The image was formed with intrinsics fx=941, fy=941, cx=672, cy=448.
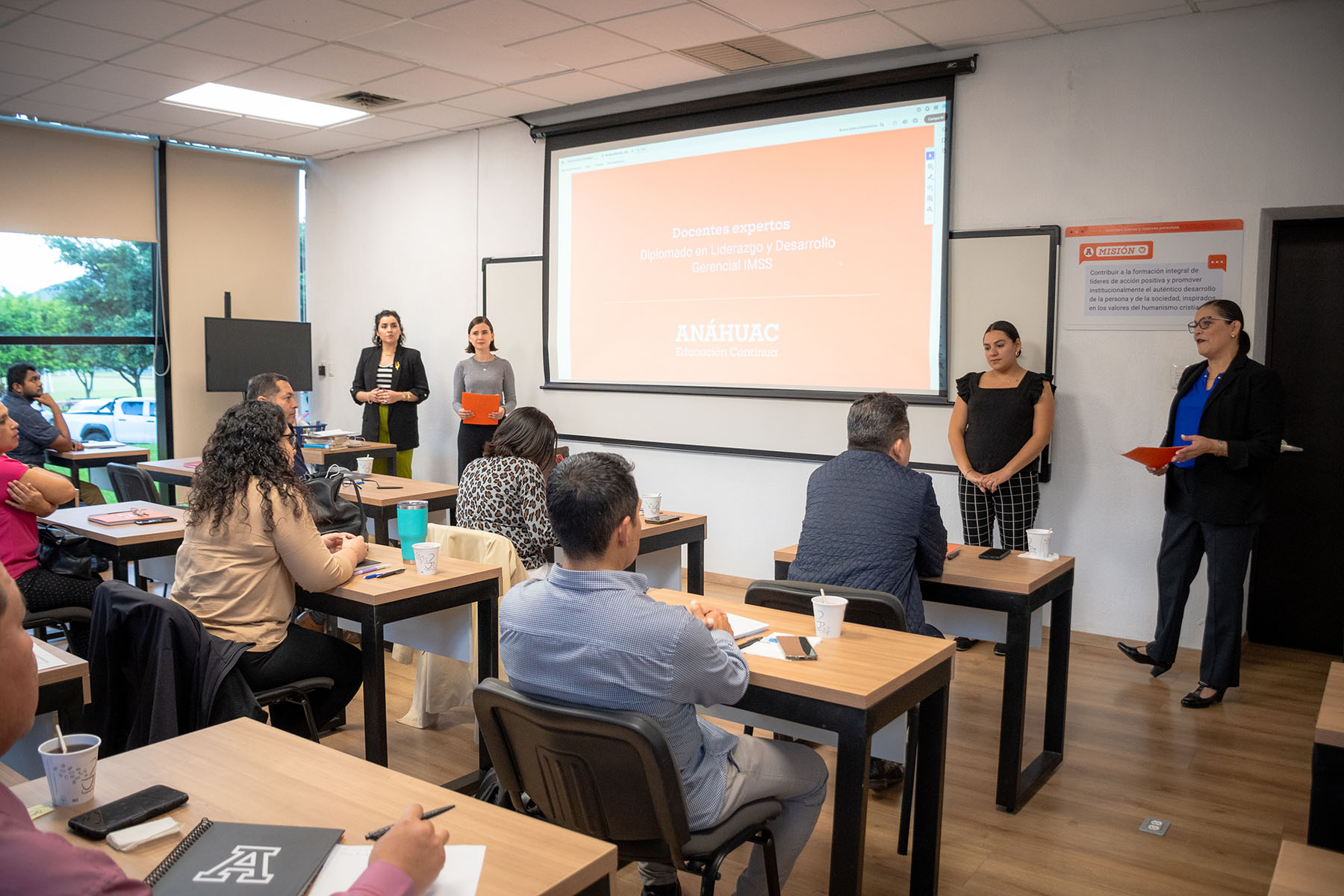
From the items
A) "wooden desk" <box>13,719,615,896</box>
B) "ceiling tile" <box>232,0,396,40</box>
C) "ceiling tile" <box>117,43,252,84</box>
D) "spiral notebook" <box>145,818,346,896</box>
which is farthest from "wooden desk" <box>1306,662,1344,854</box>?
"ceiling tile" <box>117,43,252,84</box>

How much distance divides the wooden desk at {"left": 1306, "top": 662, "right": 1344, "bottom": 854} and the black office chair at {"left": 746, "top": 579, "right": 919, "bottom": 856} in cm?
99

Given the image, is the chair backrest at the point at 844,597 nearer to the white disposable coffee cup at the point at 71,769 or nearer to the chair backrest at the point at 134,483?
the white disposable coffee cup at the point at 71,769

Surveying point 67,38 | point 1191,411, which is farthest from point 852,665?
point 67,38

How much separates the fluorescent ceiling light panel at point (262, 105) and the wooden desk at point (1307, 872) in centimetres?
647

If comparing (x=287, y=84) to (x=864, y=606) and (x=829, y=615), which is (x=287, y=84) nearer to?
(x=864, y=606)

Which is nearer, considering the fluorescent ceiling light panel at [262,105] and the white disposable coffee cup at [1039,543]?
A: the white disposable coffee cup at [1039,543]

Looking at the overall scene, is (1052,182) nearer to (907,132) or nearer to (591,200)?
(907,132)

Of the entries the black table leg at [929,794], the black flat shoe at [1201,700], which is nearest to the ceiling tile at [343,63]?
the black table leg at [929,794]

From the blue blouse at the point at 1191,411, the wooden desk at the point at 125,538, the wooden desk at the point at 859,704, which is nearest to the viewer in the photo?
the wooden desk at the point at 859,704

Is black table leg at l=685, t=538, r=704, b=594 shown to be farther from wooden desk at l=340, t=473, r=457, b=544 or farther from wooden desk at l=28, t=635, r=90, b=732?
wooden desk at l=28, t=635, r=90, b=732

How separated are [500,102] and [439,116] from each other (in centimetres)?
62

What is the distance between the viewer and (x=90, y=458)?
20.7 feet

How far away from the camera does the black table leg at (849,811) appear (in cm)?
194

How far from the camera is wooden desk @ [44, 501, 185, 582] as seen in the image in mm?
3488
